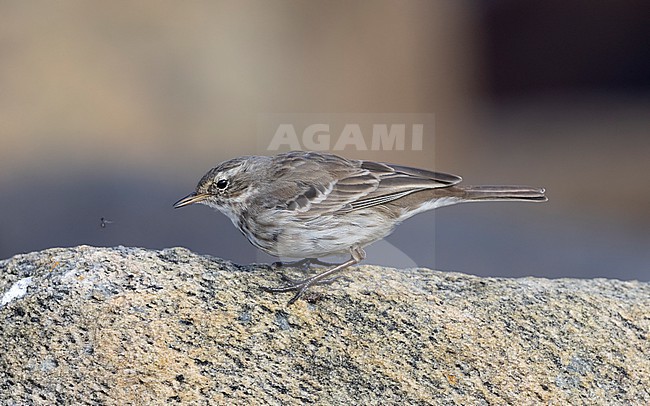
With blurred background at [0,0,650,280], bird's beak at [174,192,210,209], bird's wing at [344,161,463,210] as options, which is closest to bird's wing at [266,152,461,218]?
bird's wing at [344,161,463,210]

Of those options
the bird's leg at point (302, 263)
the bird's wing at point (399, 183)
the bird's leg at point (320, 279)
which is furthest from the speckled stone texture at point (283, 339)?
the bird's wing at point (399, 183)

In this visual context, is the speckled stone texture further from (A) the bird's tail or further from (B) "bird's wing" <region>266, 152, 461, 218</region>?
(A) the bird's tail

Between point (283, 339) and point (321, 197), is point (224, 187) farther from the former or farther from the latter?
point (283, 339)

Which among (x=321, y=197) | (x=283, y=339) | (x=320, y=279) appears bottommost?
(x=283, y=339)

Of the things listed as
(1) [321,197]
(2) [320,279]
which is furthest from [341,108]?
(2) [320,279]

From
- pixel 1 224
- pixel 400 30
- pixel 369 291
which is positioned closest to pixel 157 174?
pixel 1 224
